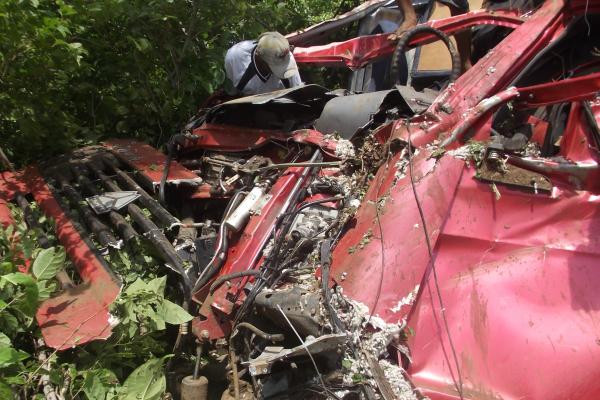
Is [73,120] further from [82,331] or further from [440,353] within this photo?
[440,353]

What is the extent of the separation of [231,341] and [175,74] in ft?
9.12

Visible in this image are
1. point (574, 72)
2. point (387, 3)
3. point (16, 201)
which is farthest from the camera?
point (387, 3)

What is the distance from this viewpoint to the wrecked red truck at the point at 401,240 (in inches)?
70.6

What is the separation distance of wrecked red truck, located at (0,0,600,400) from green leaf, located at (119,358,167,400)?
0.22 m

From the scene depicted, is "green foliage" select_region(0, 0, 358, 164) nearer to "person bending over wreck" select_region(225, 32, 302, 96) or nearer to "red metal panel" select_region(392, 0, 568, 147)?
"person bending over wreck" select_region(225, 32, 302, 96)

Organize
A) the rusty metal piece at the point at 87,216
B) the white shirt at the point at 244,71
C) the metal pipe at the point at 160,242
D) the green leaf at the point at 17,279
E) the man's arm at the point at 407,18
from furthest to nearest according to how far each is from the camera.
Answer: the white shirt at the point at 244,71 < the man's arm at the point at 407,18 < the rusty metal piece at the point at 87,216 < the metal pipe at the point at 160,242 < the green leaf at the point at 17,279

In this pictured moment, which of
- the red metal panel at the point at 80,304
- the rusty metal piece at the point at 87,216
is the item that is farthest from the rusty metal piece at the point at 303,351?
the rusty metal piece at the point at 87,216

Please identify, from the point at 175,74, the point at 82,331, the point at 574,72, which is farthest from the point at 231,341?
the point at 175,74

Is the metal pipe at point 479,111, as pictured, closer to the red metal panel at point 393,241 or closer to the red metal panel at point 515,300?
the red metal panel at point 393,241

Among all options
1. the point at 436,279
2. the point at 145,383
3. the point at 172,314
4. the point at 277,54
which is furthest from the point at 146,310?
the point at 277,54

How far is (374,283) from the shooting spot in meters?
1.93

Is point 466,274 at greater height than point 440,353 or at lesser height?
greater

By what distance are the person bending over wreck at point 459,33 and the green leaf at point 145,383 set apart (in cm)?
261

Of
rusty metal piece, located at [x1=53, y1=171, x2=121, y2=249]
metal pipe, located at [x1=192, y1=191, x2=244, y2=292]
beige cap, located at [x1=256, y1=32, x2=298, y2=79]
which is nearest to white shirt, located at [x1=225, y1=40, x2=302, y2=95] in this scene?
beige cap, located at [x1=256, y1=32, x2=298, y2=79]
